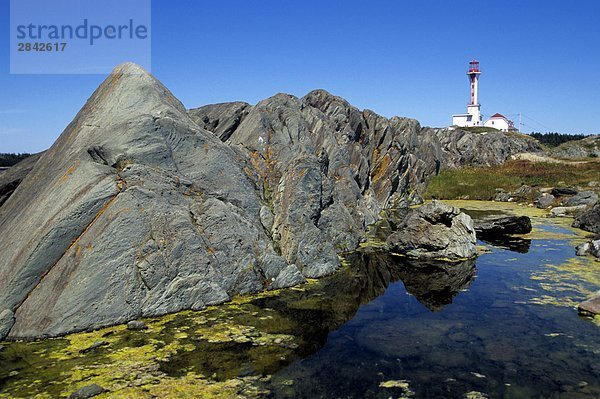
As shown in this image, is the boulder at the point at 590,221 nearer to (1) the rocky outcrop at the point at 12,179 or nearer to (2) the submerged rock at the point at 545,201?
(2) the submerged rock at the point at 545,201

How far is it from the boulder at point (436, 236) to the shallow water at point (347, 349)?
235 inches

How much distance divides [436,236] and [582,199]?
29.3 meters

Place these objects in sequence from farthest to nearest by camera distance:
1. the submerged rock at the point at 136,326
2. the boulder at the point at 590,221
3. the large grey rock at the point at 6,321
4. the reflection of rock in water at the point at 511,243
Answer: the boulder at the point at 590,221, the reflection of rock in water at the point at 511,243, the submerged rock at the point at 136,326, the large grey rock at the point at 6,321

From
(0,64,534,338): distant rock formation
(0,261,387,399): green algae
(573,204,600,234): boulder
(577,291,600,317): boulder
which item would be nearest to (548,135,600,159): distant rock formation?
(573,204,600,234): boulder

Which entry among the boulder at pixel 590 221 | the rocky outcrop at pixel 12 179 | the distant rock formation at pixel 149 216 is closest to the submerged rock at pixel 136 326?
the distant rock formation at pixel 149 216

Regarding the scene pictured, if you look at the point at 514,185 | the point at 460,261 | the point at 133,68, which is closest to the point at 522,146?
the point at 514,185

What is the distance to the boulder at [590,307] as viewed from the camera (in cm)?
1733

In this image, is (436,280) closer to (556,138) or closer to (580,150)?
(580,150)

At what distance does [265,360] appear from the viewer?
1367 centimetres

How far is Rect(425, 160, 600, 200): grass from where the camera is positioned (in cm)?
6569

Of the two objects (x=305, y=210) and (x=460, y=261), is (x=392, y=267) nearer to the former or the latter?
(x=460, y=261)

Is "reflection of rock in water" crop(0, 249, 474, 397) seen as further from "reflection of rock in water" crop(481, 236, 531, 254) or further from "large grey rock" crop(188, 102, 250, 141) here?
"large grey rock" crop(188, 102, 250, 141)

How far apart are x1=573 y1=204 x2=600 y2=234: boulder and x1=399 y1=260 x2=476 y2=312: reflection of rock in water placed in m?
16.7

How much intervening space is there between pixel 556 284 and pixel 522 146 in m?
121
